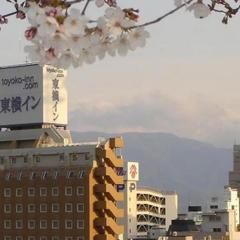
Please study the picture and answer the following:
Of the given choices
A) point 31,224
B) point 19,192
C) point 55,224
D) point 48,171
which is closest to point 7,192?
point 19,192

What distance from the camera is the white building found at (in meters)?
117

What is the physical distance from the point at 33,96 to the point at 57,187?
888 cm

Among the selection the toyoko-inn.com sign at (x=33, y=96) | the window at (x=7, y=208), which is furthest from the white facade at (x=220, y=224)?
the window at (x=7, y=208)

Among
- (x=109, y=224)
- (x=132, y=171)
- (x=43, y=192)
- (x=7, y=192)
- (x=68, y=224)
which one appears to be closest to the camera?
(x=109, y=224)

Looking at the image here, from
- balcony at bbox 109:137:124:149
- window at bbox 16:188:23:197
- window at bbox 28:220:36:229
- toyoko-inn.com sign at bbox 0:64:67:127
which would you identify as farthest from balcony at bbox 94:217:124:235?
toyoko-inn.com sign at bbox 0:64:67:127

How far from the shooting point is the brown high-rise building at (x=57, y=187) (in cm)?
7181

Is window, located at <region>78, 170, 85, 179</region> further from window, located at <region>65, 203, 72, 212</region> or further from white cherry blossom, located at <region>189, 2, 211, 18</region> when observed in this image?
white cherry blossom, located at <region>189, 2, 211, 18</region>

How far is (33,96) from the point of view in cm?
7862

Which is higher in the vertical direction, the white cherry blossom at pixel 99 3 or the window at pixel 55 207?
the window at pixel 55 207

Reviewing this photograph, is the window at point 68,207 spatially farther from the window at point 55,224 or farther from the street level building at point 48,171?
the window at point 55,224

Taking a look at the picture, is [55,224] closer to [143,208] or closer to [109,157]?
[109,157]

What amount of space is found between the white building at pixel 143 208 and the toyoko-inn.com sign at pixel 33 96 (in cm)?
3544

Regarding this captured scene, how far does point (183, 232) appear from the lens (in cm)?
10275

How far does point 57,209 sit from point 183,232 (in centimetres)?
3118
